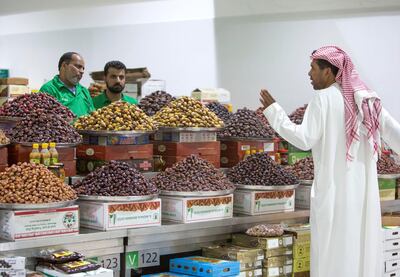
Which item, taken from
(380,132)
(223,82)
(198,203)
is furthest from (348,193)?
(223,82)

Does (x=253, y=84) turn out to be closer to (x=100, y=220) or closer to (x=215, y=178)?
(x=215, y=178)

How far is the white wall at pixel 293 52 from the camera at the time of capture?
7250mm

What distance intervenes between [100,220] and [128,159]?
2.21 feet

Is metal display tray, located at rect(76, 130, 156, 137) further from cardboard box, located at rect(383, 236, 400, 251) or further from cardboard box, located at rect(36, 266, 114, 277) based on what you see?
cardboard box, located at rect(383, 236, 400, 251)

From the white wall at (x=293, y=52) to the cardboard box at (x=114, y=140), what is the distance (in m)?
3.73

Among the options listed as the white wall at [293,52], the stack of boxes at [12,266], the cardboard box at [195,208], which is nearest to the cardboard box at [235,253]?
the cardboard box at [195,208]

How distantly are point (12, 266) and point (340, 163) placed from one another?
210 centimetres

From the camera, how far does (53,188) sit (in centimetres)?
346

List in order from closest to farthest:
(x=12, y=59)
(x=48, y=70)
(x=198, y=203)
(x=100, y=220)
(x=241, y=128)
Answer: (x=100, y=220) → (x=198, y=203) → (x=241, y=128) → (x=48, y=70) → (x=12, y=59)

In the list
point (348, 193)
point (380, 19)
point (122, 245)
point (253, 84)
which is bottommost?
point (122, 245)

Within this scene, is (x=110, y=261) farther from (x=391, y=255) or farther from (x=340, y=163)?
(x=391, y=255)

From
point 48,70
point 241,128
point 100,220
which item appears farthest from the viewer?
point 48,70

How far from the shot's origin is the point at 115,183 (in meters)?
3.73

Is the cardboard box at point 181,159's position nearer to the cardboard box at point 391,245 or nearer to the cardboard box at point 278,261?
the cardboard box at point 278,261
